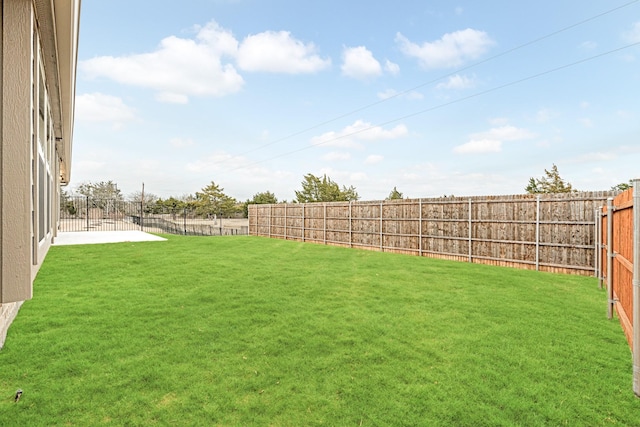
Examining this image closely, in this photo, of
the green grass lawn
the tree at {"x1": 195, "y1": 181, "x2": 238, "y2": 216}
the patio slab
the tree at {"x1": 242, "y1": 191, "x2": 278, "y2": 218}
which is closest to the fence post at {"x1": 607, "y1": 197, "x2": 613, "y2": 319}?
the green grass lawn

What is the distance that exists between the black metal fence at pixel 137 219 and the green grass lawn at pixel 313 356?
1502 centimetres

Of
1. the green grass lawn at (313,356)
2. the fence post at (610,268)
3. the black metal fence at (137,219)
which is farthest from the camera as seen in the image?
the black metal fence at (137,219)

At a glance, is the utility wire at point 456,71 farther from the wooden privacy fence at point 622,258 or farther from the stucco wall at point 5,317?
the stucco wall at point 5,317

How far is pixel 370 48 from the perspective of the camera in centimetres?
2088

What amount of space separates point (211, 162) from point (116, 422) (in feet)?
163

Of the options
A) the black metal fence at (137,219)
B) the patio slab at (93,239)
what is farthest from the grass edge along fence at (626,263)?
the black metal fence at (137,219)

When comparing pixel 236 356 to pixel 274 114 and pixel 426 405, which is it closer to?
pixel 426 405

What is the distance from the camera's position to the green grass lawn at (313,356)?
220 centimetres

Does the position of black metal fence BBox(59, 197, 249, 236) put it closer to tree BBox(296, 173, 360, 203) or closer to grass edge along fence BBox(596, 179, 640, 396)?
tree BBox(296, 173, 360, 203)

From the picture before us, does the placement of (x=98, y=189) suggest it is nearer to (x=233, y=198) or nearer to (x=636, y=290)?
(x=233, y=198)

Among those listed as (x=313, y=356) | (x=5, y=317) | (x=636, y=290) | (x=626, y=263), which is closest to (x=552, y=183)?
(x=626, y=263)

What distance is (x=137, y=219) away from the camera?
26.1 meters

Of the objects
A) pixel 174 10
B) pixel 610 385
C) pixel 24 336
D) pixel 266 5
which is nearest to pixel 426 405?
pixel 610 385

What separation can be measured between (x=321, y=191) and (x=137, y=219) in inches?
753
